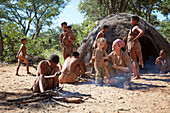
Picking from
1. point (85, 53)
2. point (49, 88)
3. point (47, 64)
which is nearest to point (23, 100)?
point (49, 88)

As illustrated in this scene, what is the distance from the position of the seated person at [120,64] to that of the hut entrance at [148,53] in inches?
178

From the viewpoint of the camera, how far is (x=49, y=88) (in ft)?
10.9

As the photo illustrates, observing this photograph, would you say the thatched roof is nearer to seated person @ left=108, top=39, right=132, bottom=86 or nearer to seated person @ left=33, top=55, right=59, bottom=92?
seated person @ left=108, top=39, right=132, bottom=86

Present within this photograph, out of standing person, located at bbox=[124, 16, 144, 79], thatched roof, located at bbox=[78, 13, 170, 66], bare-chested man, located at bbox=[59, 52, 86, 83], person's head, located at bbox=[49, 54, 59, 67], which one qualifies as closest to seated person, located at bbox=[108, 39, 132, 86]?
standing person, located at bbox=[124, 16, 144, 79]

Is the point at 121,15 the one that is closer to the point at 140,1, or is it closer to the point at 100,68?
the point at 100,68

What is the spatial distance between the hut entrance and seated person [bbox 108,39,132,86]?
A: 14.8 ft

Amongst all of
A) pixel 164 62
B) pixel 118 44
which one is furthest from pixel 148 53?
pixel 118 44

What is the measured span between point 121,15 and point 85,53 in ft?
9.16

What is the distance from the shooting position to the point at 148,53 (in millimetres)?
9039

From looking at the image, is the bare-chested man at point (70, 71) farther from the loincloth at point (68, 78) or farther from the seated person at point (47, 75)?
the seated person at point (47, 75)

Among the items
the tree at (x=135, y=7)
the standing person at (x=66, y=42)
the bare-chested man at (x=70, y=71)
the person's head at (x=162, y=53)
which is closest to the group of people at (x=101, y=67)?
the bare-chested man at (x=70, y=71)

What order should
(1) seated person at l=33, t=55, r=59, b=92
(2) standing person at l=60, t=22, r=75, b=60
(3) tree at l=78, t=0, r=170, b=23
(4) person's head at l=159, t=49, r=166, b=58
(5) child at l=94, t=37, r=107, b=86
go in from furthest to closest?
(3) tree at l=78, t=0, r=170, b=23, (4) person's head at l=159, t=49, r=166, b=58, (2) standing person at l=60, t=22, r=75, b=60, (5) child at l=94, t=37, r=107, b=86, (1) seated person at l=33, t=55, r=59, b=92

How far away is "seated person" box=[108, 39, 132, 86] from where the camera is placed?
4.05 m

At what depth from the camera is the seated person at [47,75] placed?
10.5ft
